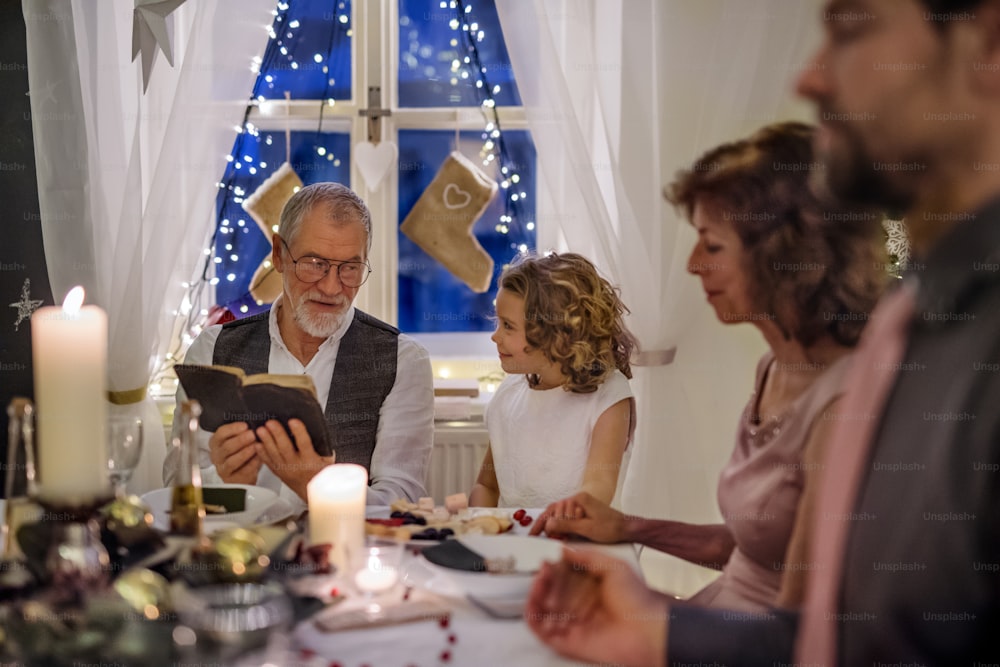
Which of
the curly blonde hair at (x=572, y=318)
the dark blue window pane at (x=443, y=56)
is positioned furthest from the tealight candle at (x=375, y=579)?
the dark blue window pane at (x=443, y=56)

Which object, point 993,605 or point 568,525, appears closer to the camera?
point 993,605

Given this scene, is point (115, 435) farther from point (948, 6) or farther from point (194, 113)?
point (194, 113)

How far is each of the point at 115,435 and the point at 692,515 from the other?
3.24 ft

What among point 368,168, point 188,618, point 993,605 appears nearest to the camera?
point 993,605

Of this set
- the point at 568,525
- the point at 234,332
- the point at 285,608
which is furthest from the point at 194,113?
the point at 285,608

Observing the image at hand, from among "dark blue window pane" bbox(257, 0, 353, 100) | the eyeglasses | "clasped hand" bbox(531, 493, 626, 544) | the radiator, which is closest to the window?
"dark blue window pane" bbox(257, 0, 353, 100)

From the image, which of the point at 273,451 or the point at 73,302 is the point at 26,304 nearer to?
the point at 273,451

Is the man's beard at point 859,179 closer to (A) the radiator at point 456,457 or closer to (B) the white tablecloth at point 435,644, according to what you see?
(B) the white tablecloth at point 435,644

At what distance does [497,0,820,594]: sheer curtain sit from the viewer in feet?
4.60

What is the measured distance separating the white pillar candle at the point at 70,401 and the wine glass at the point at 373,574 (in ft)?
1.18

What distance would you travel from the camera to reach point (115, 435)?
1.30 meters

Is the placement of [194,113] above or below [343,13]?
below

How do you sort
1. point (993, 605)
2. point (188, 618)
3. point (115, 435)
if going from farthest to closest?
point (115, 435), point (188, 618), point (993, 605)

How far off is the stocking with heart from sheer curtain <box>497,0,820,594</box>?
1.03 feet
